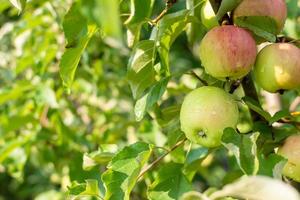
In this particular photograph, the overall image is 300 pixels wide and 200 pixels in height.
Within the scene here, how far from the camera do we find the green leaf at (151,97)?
1267mm

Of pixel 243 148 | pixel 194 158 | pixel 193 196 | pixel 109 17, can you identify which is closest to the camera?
pixel 109 17

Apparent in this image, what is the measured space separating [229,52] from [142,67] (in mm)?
203

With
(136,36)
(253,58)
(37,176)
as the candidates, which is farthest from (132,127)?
(37,176)

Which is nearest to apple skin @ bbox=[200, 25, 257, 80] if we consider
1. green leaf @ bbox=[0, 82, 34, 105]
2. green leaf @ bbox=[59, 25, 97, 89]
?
green leaf @ bbox=[59, 25, 97, 89]

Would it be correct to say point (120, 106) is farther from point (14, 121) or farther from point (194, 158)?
point (194, 158)

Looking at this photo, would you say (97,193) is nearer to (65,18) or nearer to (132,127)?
(65,18)

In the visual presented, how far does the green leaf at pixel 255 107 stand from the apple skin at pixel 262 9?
15cm

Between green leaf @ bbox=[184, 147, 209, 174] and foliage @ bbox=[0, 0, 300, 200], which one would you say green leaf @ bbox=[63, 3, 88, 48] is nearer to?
foliage @ bbox=[0, 0, 300, 200]

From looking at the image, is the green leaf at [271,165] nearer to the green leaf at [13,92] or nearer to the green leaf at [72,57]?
the green leaf at [72,57]

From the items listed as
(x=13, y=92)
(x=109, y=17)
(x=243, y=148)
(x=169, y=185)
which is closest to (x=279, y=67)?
(x=243, y=148)

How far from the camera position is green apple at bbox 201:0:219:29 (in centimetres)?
119

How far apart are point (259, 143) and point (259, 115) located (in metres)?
0.09

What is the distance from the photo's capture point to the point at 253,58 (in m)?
1.16

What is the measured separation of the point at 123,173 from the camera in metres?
1.17
